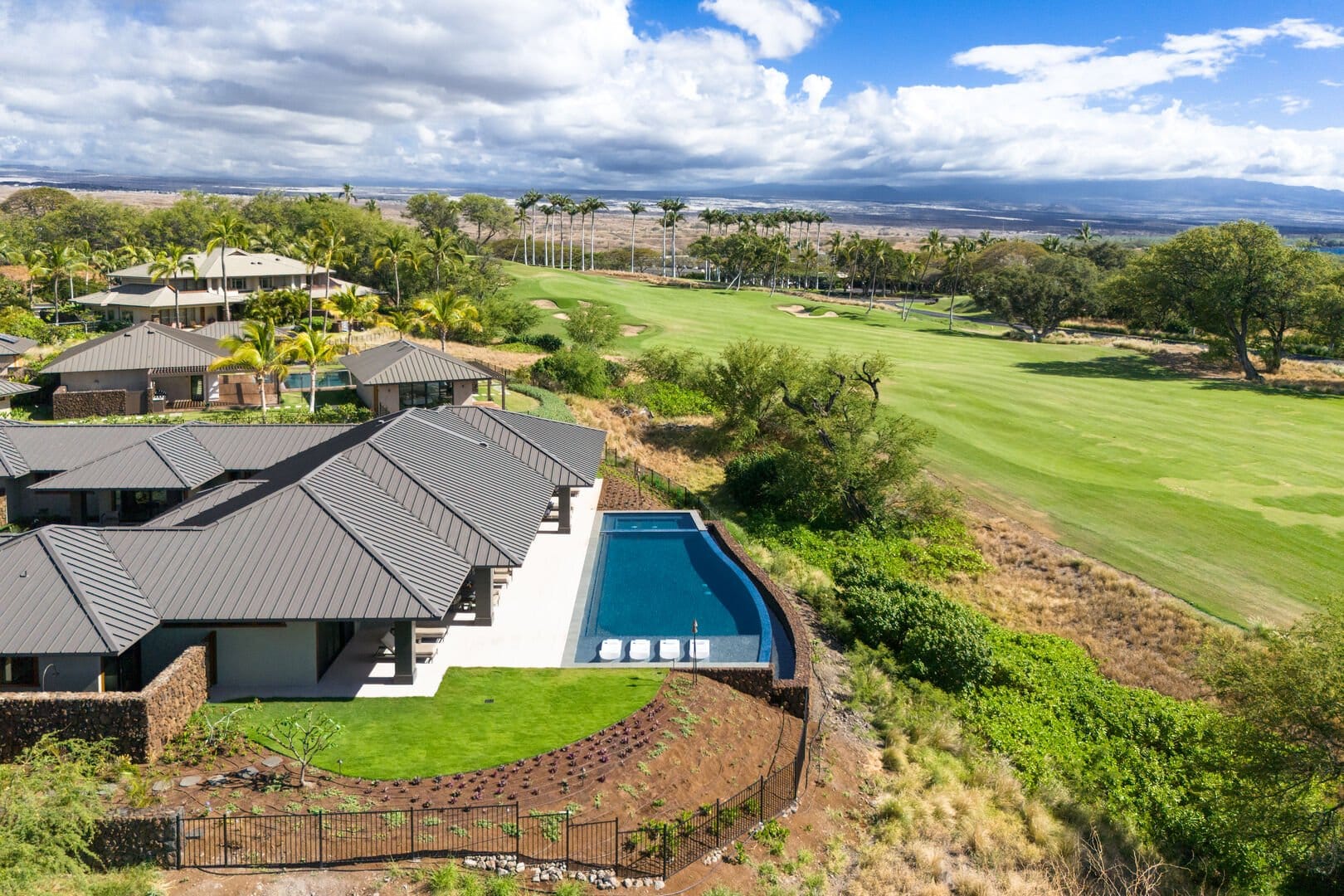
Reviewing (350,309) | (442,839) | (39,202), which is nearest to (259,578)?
(442,839)

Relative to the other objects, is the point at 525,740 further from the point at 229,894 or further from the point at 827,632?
the point at 827,632

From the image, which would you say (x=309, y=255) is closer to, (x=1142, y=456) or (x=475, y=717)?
(x=475, y=717)

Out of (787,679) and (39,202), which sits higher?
(39,202)

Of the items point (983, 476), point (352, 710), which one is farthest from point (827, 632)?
point (983, 476)

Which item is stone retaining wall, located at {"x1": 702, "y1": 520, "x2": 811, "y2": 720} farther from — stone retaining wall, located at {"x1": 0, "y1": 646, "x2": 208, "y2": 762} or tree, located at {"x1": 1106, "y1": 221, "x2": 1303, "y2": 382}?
tree, located at {"x1": 1106, "y1": 221, "x2": 1303, "y2": 382}

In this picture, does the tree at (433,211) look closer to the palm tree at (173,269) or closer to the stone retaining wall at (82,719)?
the palm tree at (173,269)

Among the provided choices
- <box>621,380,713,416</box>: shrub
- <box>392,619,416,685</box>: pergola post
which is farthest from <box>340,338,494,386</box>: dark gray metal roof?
<box>392,619,416,685</box>: pergola post
